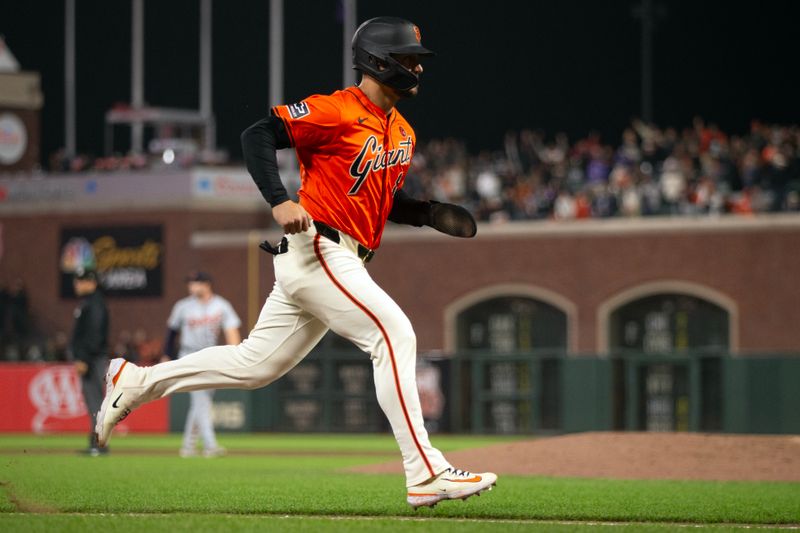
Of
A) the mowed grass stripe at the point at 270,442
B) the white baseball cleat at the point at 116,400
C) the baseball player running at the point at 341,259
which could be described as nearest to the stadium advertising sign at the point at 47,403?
the mowed grass stripe at the point at 270,442

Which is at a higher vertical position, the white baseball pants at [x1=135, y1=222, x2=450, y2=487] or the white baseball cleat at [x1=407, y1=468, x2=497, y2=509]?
the white baseball pants at [x1=135, y1=222, x2=450, y2=487]

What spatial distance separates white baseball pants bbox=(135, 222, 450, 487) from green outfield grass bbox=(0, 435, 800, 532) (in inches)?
17.4

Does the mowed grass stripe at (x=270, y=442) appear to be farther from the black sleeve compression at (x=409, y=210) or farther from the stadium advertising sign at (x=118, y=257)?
the black sleeve compression at (x=409, y=210)

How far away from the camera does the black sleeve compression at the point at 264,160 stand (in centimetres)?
747

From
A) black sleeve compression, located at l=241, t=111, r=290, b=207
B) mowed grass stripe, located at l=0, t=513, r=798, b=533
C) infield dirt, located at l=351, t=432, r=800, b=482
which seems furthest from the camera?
infield dirt, located at l=351, t=432, r=800, b=482

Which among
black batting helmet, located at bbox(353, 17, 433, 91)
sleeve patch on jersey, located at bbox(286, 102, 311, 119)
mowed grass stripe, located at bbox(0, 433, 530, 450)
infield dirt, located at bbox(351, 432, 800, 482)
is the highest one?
black batting helmet, located at bbox(353, 17, 433, 91)

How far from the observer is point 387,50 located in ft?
25.7

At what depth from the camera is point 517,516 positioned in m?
8.02

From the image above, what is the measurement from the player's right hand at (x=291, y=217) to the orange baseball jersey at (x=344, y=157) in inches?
14.4

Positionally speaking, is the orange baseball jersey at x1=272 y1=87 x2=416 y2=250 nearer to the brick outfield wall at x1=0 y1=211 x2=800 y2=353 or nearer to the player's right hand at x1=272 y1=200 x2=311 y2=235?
the player's right hand at x1=272 y1=200 x2=311 y2=235

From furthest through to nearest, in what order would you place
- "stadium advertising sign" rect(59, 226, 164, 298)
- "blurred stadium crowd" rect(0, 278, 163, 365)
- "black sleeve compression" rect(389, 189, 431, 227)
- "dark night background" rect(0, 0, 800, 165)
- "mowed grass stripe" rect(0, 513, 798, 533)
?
"dark night background" rect(0, 0, 800, 165)
"stadium advertising sign" rect(59, 226, 164, 298)
"blurred stadium crowd" rect(0, 278, 163, 365)
"black sleeve compression" rect(389, 189, 431, 227)
"mowed grass stripe" rect(0, 513, 798, 533)

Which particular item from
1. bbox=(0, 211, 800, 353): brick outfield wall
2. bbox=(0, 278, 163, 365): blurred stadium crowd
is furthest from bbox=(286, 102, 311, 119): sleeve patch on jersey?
bbox=(0, 278, 163, 365): blurred stadium crowd

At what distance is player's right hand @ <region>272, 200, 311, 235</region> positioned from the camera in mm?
7309

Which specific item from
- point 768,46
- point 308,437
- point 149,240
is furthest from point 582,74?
point 308,437
